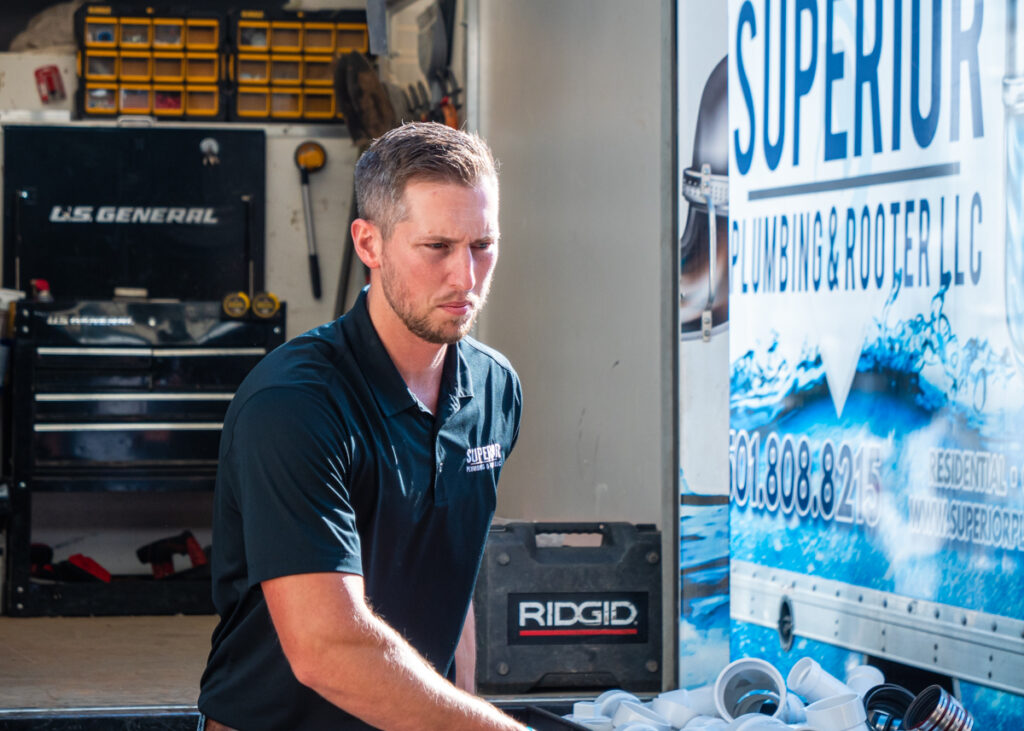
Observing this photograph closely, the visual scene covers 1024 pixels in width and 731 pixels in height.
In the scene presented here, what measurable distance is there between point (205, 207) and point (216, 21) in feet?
2.71

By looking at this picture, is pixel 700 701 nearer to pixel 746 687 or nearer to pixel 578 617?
pixel 746 687

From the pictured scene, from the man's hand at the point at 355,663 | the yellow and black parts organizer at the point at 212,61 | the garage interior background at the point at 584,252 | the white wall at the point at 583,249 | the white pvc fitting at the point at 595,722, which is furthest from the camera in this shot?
the yellow and black parts organizer at the point at 212,61

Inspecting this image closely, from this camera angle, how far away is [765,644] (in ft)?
9.27

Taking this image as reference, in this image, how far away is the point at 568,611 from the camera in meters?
3.16

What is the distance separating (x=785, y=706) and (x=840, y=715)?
0.19 m

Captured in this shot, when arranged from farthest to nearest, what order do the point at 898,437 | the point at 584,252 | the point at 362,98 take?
the point at 362,98, the point at 584,252, the point at 898,437

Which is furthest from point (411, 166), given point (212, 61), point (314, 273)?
point (212, 61)

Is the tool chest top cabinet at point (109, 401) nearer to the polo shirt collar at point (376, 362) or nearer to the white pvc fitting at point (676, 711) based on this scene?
the white pvc fitting at point (676, 711)

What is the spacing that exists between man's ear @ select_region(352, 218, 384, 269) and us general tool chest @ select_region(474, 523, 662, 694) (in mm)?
1474

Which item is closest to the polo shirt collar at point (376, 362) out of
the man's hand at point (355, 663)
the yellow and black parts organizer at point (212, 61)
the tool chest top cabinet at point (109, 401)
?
the man's hand at point (355, 663)

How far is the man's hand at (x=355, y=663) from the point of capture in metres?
1.46

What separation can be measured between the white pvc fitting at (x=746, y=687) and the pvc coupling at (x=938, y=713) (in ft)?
1.16

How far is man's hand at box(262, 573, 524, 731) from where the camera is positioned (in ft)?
4.80

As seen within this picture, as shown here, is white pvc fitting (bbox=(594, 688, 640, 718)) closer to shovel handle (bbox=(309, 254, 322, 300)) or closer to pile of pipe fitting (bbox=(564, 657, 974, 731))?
pile of pipe fitting (bbox=(564, 657, 974, 731))
